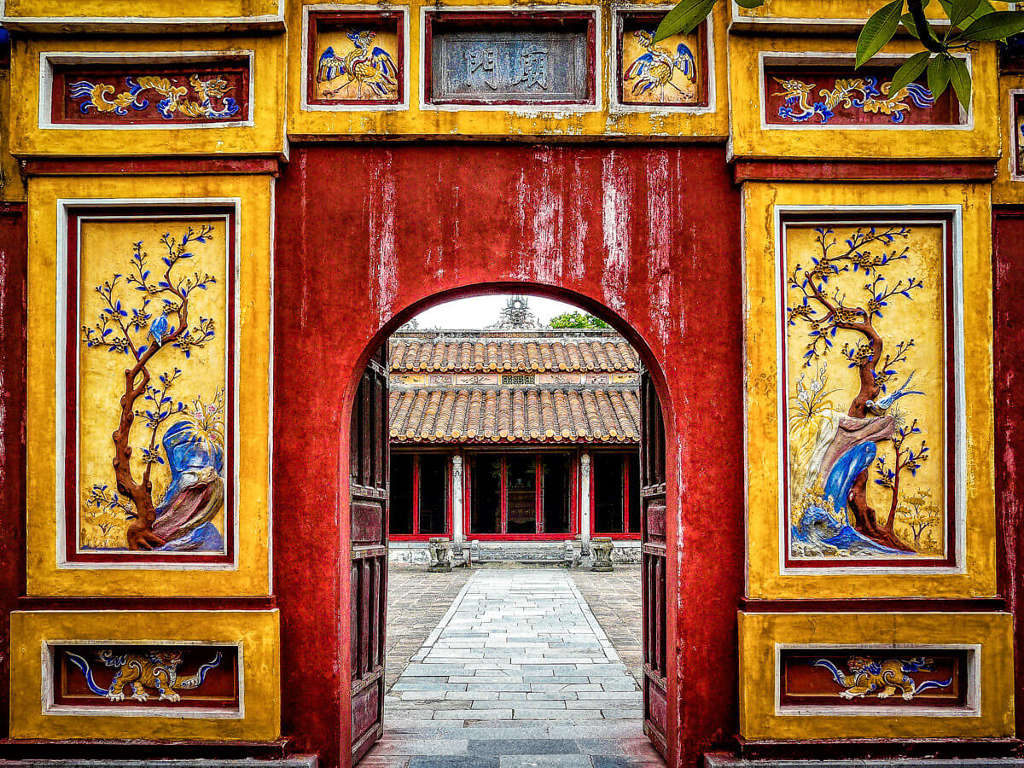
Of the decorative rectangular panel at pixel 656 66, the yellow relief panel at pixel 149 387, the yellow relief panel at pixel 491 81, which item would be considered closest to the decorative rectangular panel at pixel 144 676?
the yellow relief panel at pixel 149 387

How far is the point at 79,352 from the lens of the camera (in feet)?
16.2

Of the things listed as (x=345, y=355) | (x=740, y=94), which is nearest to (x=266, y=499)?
(x=345, y=355)

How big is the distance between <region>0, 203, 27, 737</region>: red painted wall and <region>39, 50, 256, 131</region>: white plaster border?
0.58 metres

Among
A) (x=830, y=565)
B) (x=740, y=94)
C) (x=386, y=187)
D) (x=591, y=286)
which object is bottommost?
(x=830, y=565)

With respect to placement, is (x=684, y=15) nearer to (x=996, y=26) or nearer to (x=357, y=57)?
(x=996, y=26)

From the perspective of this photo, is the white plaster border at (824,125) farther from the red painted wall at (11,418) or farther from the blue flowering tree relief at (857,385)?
the red painted wall at (11,418)

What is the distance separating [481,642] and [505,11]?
7047 mm

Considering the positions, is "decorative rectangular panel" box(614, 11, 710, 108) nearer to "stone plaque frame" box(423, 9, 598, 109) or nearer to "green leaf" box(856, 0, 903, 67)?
"stone plaque frame" box(423, 9, 598, 109)

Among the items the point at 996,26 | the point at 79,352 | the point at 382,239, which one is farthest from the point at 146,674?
the point at 996,26

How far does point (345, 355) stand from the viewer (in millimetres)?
4988

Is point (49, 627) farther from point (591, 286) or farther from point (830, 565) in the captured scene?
point (830, 565)

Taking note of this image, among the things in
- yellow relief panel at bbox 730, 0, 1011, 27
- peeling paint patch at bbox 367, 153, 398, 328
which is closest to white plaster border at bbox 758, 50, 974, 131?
yellow relief panel at bbox 730, 0, 1011, 27

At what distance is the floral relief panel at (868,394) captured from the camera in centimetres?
487

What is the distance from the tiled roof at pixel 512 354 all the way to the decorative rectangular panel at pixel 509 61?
58.4ft
